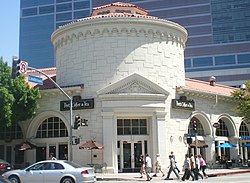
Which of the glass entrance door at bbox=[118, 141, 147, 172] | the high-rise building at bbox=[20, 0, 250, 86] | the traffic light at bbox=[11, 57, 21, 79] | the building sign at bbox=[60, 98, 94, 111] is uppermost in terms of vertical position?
the high-rise building at bbox=[20, 0, 250, 86]

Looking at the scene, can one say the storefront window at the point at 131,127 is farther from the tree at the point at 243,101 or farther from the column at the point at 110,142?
the tree at the point at 243,101

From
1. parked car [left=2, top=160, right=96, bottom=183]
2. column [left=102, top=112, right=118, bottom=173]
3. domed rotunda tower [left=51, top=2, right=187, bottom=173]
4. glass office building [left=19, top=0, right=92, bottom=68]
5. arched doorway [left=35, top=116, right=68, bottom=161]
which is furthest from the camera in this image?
glass office building [left=19, top=0, right=92, bottom=68]

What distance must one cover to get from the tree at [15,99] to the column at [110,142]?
5888 mm

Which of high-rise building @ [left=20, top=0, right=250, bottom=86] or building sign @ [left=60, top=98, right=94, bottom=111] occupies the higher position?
high-rise building @ [left=20, top=0, right=250, bottom=86]

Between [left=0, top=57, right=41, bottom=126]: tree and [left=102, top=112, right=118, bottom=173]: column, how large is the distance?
5.89 metres

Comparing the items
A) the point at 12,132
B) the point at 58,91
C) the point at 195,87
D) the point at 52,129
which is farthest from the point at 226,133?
the point at 12,132

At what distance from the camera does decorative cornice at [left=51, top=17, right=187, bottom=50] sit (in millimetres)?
30953

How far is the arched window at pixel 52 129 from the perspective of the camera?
31.9 meters

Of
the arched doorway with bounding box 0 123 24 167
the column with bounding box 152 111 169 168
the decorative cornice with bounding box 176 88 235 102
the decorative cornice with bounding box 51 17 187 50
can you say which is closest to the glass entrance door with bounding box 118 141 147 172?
the column with bounding box 152 111 169 168

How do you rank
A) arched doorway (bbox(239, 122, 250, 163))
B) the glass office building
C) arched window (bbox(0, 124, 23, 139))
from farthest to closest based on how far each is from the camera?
1. the glass office building
2. arched doorway (bbox(239, 122, 250, 163))
3. arched window (bbox(0, 124, 23, 139))

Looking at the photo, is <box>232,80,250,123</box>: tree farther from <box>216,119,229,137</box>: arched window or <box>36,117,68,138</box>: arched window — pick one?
<box>36,117,68,138</box>: arched window

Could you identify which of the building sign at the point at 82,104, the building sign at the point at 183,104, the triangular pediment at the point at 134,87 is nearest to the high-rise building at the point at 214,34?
the building sign at the point at 183,104

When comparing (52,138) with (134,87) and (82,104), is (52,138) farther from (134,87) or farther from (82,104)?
(134,87)

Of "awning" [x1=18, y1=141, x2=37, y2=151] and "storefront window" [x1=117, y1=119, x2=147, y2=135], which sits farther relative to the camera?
"awning" [x1=18, y1=141, x2=37, y2=151]
